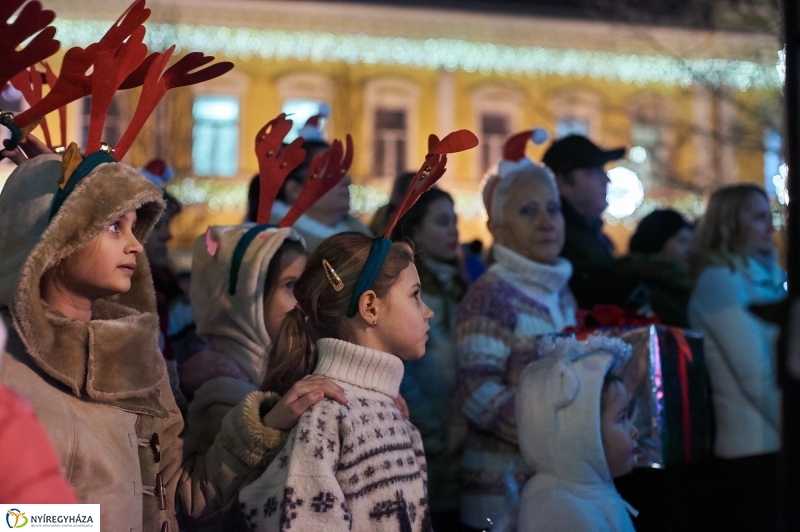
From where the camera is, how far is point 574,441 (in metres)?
3.71

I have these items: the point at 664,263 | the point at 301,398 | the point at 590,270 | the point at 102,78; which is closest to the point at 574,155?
the point at 590,270

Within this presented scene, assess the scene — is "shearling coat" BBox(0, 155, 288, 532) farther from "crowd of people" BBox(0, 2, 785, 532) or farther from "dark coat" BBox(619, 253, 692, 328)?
"dark coat" BBox(619, 253, 692, 328)

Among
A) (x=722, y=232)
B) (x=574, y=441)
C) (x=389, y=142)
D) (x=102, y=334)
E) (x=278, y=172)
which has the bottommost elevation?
(x=574, y=441)

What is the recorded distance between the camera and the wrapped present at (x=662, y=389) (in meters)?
4.20

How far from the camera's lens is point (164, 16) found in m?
20.1

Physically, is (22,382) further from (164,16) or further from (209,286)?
(164,16)

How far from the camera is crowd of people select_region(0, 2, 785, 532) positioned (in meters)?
2.77

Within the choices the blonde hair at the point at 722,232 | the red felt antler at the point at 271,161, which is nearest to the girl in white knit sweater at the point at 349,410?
the red felt antler at the point at 271,161

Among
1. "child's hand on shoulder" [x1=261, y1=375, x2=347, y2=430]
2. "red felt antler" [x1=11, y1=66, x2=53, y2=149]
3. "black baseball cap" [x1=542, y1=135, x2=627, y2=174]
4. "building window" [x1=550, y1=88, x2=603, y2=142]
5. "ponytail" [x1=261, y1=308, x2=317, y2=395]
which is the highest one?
"building window" [x1=550, y1=88, x2=603, y2=142]

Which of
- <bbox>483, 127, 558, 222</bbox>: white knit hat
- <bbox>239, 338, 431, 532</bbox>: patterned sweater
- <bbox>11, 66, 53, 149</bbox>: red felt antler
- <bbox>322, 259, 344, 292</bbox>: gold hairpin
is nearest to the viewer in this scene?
<bbox>239, 338, 431, 532</bbox>: patterned sweater

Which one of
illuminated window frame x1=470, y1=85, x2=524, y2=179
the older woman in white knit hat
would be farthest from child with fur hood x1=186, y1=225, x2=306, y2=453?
illuminated window frame x1=470, y1=85, x2=524, y2=179

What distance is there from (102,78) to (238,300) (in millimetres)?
1156

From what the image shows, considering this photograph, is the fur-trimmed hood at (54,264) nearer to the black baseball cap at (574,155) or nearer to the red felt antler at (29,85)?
the red felt antler at (29,85)

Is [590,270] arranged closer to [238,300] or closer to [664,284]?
[664,284]
